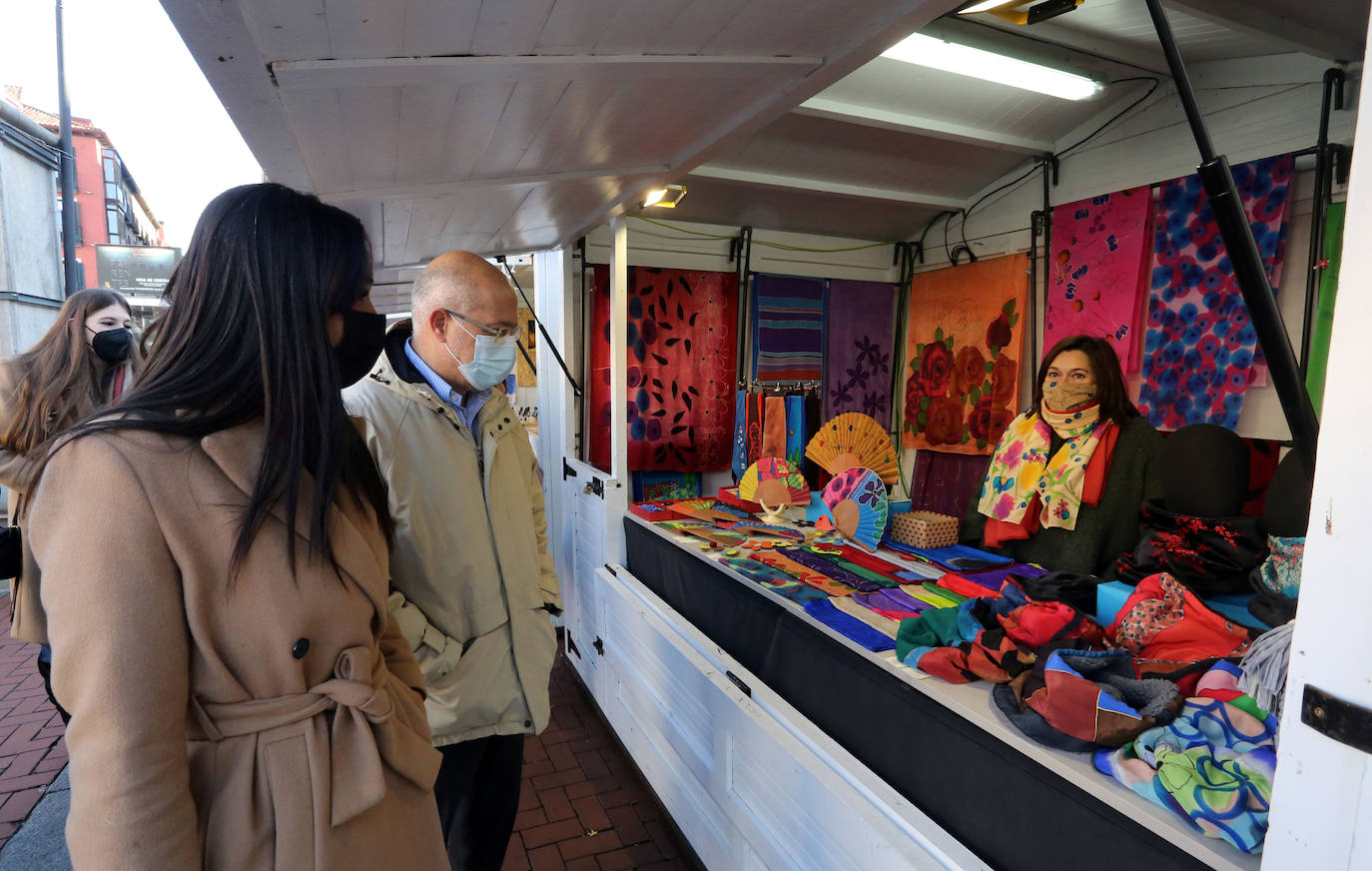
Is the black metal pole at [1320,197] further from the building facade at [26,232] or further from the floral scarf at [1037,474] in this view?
the building facade at [26,232]

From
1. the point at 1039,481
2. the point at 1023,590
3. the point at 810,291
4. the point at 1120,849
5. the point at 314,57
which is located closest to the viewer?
the point at 1120,849

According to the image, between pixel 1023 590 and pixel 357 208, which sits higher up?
pixel 357 208

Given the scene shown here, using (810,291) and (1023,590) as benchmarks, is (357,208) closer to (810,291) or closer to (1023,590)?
(1023,590)

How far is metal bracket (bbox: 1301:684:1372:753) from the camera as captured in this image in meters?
0.72

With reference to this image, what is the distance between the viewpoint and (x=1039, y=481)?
237 centimetres

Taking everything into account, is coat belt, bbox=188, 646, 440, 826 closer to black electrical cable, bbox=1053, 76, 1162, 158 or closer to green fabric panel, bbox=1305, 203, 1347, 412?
green fabric panel, bbox=1305, 203, 1347, 412

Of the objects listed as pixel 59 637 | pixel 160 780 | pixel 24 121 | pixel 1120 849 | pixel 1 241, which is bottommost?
pixel 1120 849

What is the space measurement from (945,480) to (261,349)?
12.0 ft

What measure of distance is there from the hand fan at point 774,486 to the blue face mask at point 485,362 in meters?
1.45

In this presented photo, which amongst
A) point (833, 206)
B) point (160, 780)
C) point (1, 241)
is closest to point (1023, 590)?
point (160, 780)

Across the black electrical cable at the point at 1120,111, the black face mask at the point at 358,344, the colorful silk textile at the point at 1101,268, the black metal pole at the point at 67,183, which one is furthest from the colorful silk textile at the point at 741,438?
the black metal pole at the point at 67,183

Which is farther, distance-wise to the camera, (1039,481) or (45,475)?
(1039,481)

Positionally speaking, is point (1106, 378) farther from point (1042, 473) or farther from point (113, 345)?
point (113, 345)

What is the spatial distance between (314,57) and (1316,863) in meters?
1.96
